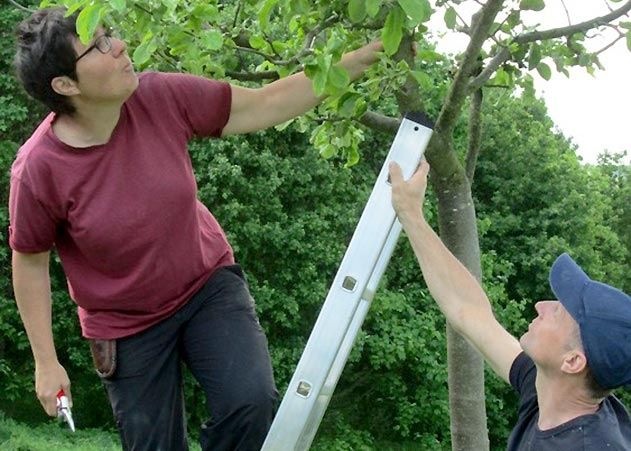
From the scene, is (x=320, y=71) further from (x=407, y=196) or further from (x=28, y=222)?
(x=28, y=222)

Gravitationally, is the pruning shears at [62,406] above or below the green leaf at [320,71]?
below

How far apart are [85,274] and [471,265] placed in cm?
158

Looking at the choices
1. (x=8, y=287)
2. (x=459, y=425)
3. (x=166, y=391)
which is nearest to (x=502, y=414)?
(x=8, y=287)

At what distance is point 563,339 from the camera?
8.30 ft

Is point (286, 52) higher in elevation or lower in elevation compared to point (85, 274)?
higher

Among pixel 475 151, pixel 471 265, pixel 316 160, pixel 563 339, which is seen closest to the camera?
pixel 563 339

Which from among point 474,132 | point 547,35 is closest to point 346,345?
point 547,35

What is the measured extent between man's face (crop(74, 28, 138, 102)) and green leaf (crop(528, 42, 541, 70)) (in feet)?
4.89

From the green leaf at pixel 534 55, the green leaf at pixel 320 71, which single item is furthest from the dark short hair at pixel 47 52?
the green leaf at pixel 534 55

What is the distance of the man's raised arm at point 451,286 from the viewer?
290 cm

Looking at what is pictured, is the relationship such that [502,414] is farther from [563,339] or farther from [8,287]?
[563,339]

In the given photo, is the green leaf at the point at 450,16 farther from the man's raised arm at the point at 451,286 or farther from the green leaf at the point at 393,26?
the green leaf at the point at 393,26

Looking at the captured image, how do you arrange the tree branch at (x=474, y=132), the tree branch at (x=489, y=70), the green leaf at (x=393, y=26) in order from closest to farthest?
the green leaf at (x=393, y=26)
the tree branch at (x=489, y=70)
the tree branch at (x=474, y=132)

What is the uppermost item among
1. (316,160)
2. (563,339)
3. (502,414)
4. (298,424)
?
(563,339)
